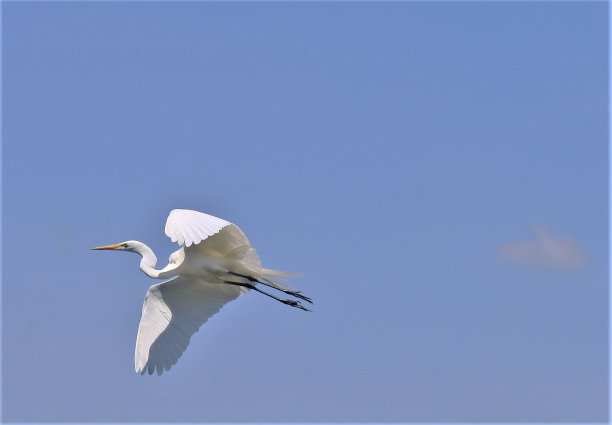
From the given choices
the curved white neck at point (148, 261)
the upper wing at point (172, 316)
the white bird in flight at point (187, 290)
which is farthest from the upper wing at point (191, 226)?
the upper wing at point (172, 316)

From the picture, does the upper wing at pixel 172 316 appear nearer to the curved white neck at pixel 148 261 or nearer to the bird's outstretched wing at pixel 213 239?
the curved white neck at pixel 148 261

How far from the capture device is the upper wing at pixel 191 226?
605 inches

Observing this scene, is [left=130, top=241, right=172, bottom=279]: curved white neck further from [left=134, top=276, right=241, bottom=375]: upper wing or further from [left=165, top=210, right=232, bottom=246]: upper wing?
[left=165, top=210, right=232, bottom=246]: upper wing

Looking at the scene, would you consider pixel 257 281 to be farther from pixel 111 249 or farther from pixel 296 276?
pixel 111 249

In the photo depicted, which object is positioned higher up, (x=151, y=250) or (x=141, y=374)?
(x=151, y=250)

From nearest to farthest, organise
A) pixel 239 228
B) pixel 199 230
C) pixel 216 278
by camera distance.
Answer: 1. pixel 199 230
2. pixel 239 228
3. pixel 216 278

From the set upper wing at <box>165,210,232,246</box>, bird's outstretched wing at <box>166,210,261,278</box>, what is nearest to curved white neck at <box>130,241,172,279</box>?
bird's outstretched wing at <box>166,210,261,278</box>

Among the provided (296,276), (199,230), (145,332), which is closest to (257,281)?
(296,276)

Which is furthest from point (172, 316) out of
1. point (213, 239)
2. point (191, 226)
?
point (191, 226)

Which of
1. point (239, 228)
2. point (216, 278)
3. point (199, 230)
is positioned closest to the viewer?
point (199, 230)

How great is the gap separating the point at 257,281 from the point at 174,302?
4.34 feet

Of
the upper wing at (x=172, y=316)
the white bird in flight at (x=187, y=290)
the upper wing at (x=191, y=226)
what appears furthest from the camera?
the upper wing at (x=172, y=316)

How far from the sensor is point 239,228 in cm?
1691

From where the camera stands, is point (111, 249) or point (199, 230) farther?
point (111, 249)
